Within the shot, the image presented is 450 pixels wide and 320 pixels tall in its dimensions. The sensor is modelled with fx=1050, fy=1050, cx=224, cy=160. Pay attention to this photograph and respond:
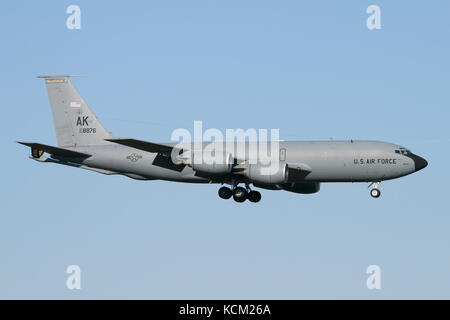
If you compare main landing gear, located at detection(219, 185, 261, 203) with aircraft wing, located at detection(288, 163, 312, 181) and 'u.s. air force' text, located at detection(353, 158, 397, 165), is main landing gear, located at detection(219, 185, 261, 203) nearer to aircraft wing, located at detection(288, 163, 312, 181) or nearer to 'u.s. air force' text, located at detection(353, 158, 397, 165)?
aircraft wing, located at detection(288, 163, 312, 181)

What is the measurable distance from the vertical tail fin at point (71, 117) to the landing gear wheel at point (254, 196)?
11.8 m

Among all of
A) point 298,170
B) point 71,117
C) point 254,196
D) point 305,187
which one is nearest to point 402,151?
point 298,170

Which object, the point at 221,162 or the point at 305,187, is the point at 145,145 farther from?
the point at 305,187

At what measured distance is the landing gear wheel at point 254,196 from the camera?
77625 mm

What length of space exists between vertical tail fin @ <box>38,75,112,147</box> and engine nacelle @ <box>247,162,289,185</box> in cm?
1276

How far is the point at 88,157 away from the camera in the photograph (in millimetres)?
78938

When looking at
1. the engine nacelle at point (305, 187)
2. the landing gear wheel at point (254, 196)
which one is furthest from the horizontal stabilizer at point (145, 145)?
the engine nacelle at point (305, 187)

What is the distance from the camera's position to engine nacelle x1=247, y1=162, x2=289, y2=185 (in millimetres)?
73000

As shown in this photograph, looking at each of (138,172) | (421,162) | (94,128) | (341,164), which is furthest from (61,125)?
(421,162)

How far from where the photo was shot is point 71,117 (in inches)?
3194
